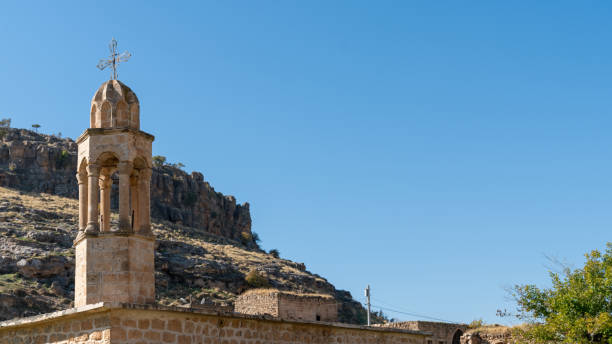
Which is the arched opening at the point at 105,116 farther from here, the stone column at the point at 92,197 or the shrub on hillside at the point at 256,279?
the shrub on hillside at the point at 256,279

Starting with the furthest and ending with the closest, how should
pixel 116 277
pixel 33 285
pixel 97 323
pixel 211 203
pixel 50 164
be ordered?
pixel 211 203
pixel 50 164
pixel 33 285
pixel 116 277
pixel 97 323

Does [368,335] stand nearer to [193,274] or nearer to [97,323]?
[97,323]

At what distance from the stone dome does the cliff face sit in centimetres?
6050

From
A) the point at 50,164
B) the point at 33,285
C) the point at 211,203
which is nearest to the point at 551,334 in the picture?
the point at 33,285

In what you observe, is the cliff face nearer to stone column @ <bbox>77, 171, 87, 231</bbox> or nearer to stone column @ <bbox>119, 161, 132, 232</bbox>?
stone column @ <bbox>77, 171, 87, 231</bbox>

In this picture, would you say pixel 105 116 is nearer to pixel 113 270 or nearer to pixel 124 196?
pixel 124 196

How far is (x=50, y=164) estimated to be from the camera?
274 ft

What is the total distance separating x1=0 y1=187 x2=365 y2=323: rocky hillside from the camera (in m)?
56.2

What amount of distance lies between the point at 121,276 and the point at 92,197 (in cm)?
167

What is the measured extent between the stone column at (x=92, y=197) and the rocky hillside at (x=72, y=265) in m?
36.9

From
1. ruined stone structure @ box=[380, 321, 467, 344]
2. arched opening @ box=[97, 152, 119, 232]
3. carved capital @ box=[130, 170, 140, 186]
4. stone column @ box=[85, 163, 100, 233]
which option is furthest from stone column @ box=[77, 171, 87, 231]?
→ ruined stone structure @ box=[380, 321, 467, 344]

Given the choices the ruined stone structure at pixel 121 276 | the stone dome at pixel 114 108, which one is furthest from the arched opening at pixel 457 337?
the stone dome at pixel 114 108

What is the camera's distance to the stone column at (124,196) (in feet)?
49.0

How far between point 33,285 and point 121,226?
4534cm
